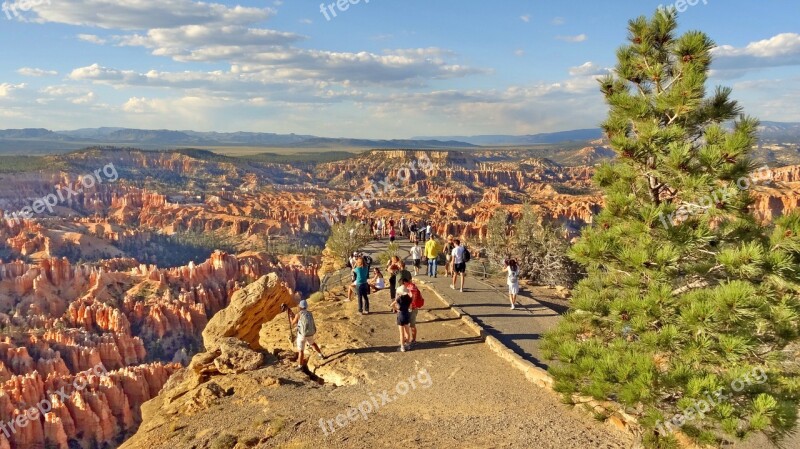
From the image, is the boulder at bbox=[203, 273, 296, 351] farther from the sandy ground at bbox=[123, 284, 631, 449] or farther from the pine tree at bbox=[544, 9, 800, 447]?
the pine tree at bbox=[544, 9, 800, 447]

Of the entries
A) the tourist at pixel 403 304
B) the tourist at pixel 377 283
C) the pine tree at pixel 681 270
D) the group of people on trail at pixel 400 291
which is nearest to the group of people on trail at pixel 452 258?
the group of people on trail at pixel 400 291

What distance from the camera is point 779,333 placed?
5223 mm

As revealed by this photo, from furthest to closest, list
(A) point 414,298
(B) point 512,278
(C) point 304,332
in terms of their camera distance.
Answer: (B) point 512,278 → (A) point 414,298 → (C) point 304,332

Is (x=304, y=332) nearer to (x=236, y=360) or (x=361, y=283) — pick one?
(x=236, y=360)

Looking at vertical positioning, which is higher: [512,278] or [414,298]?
[414,298]

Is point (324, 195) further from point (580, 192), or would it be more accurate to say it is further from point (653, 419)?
point (653, 419)

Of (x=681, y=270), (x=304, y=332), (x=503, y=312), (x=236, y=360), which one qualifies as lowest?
(x=236, y=360)

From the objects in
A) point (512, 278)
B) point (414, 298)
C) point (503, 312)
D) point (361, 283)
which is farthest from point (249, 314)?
point (512, 278)

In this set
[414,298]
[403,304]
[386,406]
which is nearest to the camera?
[386,406]

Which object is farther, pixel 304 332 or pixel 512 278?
pixel 512 278

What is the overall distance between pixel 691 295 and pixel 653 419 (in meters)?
1.26

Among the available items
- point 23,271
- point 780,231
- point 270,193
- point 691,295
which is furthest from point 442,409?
point 270,193

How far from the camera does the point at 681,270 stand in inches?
231

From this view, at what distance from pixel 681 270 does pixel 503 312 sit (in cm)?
864
